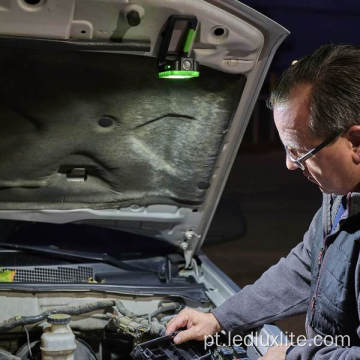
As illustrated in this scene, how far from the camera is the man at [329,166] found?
1.35m

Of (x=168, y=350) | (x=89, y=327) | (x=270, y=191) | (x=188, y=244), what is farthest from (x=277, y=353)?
(x=270, y=191)

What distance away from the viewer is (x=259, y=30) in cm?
191

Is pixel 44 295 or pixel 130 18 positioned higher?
pixel 130 18

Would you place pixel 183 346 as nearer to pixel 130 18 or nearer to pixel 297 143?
pixel 297 143

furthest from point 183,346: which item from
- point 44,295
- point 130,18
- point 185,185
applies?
point 130,18

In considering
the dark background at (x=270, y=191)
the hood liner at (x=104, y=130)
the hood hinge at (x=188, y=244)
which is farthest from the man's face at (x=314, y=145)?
the dark background at (x=270, y=191)

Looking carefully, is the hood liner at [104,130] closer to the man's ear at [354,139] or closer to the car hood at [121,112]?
the car hood at [121,112]

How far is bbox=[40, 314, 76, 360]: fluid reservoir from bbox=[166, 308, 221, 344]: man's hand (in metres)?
0.33

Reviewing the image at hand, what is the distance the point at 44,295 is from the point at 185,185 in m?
0.74

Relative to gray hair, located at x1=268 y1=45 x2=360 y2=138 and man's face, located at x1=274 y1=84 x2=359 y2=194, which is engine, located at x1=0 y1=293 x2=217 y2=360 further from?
gray hair, located at x1=268 y1=45 x2=360 y2=138

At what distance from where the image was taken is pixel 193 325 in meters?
1.95

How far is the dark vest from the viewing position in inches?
58.1

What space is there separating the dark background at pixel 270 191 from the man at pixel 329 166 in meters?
2.41

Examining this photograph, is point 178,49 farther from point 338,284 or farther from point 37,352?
point 37,352
